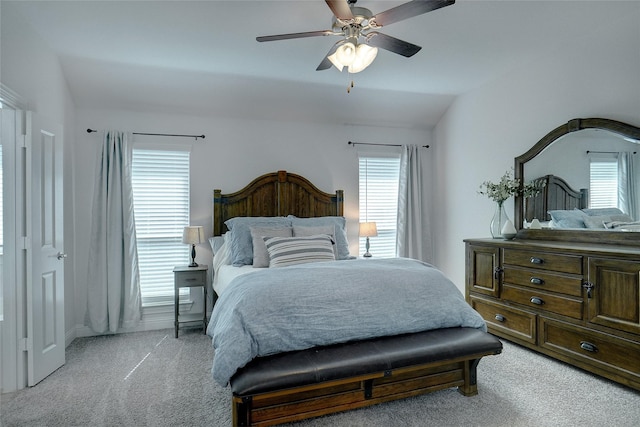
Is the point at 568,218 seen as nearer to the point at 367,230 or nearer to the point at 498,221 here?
the point at 498,221

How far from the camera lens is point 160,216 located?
13.8 ft

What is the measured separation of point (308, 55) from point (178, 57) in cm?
123

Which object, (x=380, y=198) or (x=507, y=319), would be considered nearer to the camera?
(x=507, y=319)

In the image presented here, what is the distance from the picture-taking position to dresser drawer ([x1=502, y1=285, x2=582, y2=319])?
2.89 meters

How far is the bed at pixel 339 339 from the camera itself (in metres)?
2.07

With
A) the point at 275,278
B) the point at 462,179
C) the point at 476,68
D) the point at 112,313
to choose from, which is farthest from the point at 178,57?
the point at 462,179

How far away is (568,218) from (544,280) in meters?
0.70

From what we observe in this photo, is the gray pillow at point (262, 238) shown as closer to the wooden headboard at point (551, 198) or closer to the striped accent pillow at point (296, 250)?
the striped accent pillow at point (296, 250)

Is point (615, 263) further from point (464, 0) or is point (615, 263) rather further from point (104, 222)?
point (104, 222)

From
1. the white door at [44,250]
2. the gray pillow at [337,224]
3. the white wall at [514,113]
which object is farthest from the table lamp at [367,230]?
the white door at [44,250]

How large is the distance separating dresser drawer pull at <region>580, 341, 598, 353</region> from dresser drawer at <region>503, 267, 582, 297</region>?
360 millimetres

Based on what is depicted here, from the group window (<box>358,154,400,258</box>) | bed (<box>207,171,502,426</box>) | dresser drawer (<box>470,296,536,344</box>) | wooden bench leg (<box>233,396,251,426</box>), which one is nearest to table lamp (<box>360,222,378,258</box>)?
window (<box>358,154,400,258</box>)

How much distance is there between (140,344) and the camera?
3.64 metres

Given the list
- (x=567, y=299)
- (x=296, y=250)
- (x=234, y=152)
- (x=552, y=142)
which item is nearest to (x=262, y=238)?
(x=296, y=250)
